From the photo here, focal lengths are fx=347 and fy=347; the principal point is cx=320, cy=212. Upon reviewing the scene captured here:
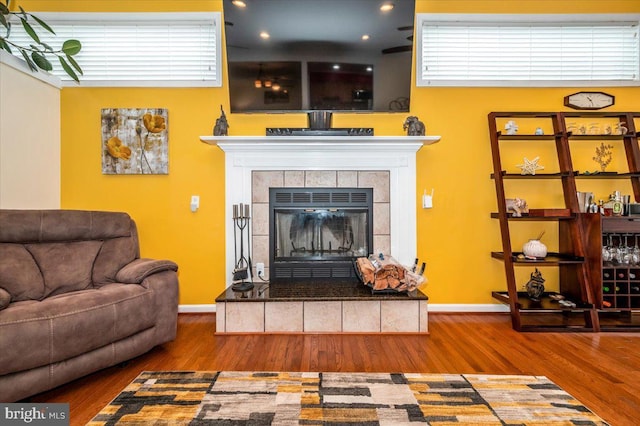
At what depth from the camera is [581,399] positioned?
1.88m

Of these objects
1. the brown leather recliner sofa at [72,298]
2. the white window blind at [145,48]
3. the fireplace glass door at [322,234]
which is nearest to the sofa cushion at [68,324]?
the brown leather recliner sofa at [72,298]

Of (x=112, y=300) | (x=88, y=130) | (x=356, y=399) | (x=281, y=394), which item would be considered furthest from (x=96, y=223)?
(x=356, y=399)

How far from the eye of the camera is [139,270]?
96.6 inches

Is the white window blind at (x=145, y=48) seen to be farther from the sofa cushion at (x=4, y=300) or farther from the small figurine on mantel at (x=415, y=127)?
the sofa cushion at (x=4, y=300)

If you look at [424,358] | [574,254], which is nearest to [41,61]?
[424,358]

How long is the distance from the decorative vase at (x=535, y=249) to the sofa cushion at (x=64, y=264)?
3598 millimetres

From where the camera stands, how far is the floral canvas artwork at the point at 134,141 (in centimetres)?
335

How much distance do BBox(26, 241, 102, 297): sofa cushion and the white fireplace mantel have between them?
113 cm

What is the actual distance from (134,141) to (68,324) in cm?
201

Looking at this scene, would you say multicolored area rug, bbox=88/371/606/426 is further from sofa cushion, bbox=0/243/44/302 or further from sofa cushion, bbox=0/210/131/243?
sofa cushion, bbox=0/210/131/243

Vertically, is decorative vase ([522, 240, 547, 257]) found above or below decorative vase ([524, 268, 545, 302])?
above

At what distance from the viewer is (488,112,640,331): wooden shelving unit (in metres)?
2.94

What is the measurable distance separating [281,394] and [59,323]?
1255 mm

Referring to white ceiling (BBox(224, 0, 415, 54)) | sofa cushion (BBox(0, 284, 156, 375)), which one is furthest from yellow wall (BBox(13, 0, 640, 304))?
sofa cushion (BBox(0, 284, 156, 375))
